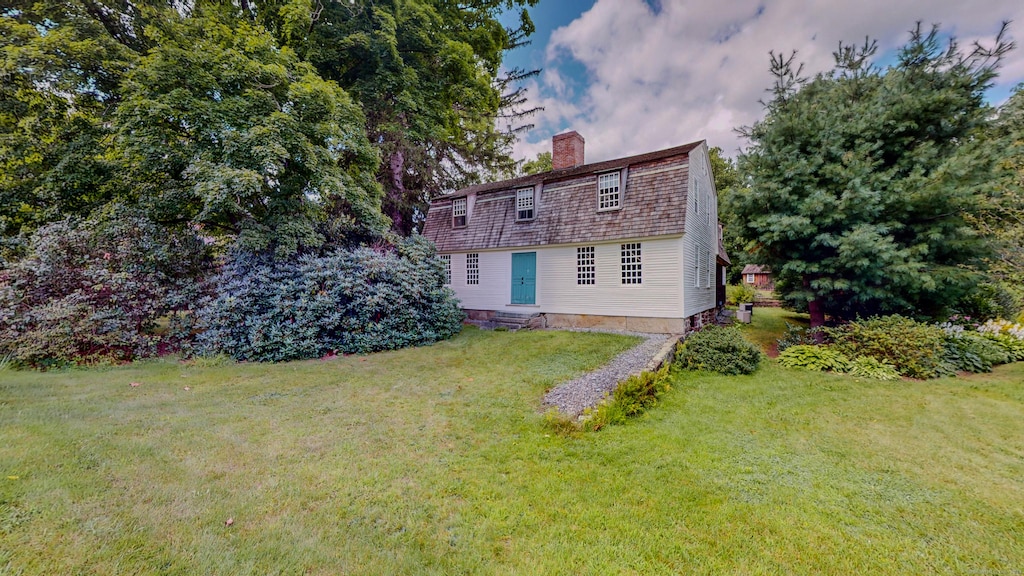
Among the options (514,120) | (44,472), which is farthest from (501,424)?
(514,120)

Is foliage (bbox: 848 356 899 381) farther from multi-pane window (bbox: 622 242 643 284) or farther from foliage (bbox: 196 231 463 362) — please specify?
foliage (bbox: 196 231 463 362)

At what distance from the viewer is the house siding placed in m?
11.1

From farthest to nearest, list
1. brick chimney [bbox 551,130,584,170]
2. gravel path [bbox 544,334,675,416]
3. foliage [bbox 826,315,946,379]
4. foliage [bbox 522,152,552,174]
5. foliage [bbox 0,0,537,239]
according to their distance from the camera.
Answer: foliage [bbox 522,152,552,174], brick chimney [bbox 551,130,584,170], foliage [bbox 0,0,537,239], foliage [bbox 826,315,946,379], gravel path [bbox 544,334,675,416]

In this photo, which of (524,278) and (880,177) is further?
(524,278)

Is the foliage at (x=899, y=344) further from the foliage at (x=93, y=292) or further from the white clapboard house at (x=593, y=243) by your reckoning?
the foliage at (x=93, y=292)

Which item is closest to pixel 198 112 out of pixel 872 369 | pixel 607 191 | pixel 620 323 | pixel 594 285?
pixel 607 191

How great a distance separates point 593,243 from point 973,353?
9161mm

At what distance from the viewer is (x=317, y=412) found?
4945mm

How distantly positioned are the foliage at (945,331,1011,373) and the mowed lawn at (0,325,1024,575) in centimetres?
218

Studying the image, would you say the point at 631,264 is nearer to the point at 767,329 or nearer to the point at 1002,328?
the point at 767,329

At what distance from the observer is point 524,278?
1380cm

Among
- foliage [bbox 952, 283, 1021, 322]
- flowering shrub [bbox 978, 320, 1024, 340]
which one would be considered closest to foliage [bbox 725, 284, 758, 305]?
foliage [bbox 952, 283, 1021, 322]

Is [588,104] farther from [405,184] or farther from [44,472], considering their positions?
[44,472]

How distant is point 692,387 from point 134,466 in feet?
A: 25.3
